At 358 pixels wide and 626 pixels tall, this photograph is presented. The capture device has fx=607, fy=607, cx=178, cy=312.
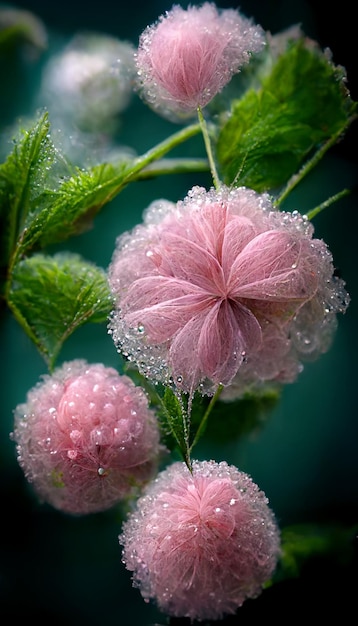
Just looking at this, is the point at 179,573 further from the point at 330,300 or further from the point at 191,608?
the point at 330,300

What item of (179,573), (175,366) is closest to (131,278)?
(175,366)

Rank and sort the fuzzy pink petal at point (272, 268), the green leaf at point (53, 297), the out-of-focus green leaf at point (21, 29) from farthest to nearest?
the out-of-focus green leaf at point (21, 29) → the green leaf at point (53, 297) → the fuzzy pink petal at point (272, 268)

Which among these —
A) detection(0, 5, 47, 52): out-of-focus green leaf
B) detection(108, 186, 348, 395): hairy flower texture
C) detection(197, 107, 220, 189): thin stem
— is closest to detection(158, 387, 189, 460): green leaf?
detection(108, 186, 348, 395): hairy flower texture

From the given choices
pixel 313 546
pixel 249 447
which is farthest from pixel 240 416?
pixel 313 546

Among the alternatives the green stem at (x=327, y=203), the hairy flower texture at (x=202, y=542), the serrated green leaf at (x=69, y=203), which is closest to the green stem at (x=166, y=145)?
the serrated green leaf at (x=69, y=203)

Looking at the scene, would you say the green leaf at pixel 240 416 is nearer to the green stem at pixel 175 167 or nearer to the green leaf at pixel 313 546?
the green leaf at pixel 313 546
